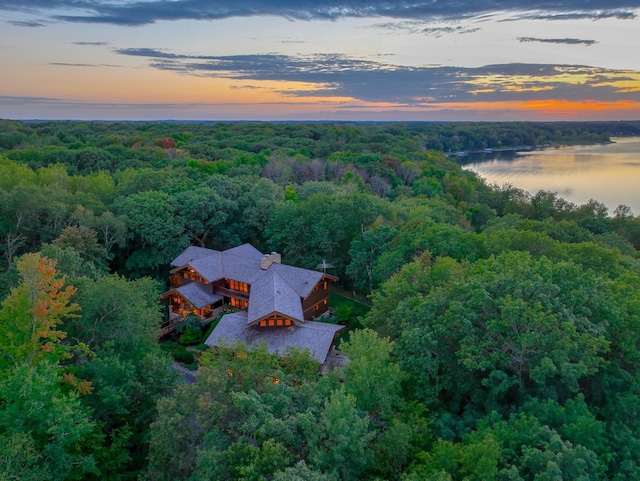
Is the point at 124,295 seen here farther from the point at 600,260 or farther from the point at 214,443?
the point at 600,260

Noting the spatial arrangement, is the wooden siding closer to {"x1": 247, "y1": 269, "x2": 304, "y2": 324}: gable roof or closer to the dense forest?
{"x1": 247, "y1": 269, "x2": 304, "y2": 324}: gable roof

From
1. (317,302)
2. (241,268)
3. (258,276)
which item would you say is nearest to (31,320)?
(258,276)

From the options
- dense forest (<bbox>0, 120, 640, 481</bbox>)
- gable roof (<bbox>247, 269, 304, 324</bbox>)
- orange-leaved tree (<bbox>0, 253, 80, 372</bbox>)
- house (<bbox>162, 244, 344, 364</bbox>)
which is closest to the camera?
dense forest (<bbox>0, 120, 640, 481</bbox>)

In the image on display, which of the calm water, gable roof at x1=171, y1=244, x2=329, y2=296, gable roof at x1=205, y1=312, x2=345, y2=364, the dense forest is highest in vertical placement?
the dense forest

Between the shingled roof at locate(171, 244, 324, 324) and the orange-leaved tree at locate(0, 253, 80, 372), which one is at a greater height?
the orange-leaved tree at locate(0, 253, 80, 372)

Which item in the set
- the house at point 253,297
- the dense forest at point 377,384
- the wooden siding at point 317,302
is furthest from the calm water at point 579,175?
the dense forest at point 377,384

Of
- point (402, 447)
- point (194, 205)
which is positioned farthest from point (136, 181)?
point (402, 447)

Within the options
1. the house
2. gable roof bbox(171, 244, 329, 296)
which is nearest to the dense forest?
the house

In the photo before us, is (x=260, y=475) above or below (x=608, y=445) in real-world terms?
above
